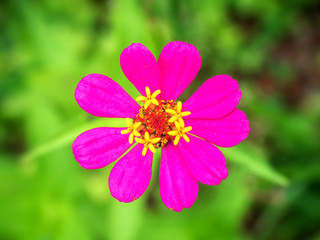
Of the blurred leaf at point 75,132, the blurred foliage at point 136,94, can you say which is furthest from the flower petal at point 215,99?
the blurred leaf at point 75,132

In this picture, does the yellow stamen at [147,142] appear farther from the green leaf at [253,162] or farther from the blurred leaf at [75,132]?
the green leaf at [253,162]

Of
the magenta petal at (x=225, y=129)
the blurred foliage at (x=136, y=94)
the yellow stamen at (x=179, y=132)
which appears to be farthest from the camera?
the blurred foliage at (x=136, y=94)

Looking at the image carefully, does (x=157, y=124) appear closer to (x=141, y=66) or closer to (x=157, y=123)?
(x=157, y=123)

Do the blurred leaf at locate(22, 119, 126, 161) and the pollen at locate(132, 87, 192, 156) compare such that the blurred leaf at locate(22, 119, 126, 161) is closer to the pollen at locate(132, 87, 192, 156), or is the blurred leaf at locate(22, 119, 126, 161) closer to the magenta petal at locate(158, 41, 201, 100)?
the pollen at locate(132, 87, 192, 156)

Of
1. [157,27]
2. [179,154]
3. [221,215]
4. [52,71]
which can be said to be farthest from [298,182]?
[52,71]

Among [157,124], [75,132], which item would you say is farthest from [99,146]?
[157,124]

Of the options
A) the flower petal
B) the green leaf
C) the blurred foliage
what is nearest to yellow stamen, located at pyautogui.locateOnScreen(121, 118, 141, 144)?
the blurred foliage
